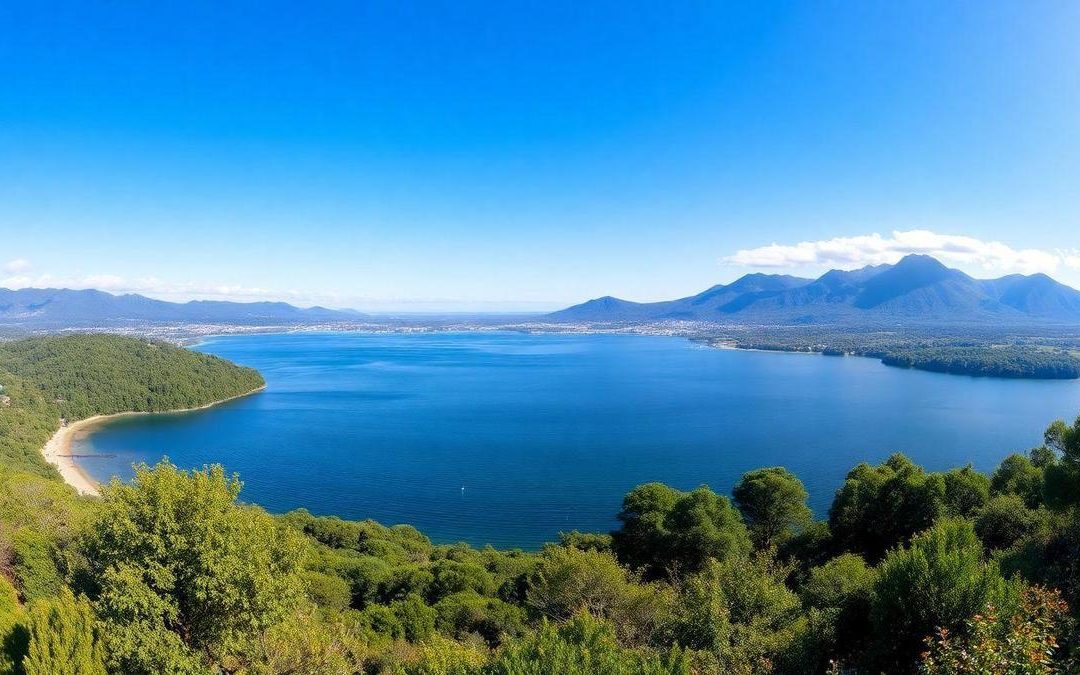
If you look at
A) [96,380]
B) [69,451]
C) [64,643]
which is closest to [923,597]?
[64,643]

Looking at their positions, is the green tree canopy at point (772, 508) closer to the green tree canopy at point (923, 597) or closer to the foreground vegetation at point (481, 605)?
the foreground vegetation at point (481, 605)

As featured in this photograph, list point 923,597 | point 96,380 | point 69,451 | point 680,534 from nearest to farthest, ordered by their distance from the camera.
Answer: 1. point 923,597
2. point 680,534
3. point 69,451
4. point 96,380

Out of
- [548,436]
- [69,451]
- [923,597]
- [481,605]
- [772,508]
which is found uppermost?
[923,597]

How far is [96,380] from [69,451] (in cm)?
2243

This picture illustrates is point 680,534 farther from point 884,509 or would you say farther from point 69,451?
point 69,451

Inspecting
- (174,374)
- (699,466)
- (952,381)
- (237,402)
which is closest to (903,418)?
(699,466)

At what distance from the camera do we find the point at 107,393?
62.3 meters

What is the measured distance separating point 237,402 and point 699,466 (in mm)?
56578

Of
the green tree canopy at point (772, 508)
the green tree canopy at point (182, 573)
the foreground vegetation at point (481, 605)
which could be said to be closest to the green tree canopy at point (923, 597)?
the foreground vegetation at point (481, 605)

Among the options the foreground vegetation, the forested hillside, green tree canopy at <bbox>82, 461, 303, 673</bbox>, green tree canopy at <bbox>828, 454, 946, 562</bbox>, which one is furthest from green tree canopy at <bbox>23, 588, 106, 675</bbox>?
the forested hillside

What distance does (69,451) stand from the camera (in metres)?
45.7

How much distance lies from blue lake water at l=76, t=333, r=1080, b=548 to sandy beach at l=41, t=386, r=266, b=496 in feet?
4.05

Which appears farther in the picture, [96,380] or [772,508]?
[96,380]

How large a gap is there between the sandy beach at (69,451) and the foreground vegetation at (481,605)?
24.7 metres
